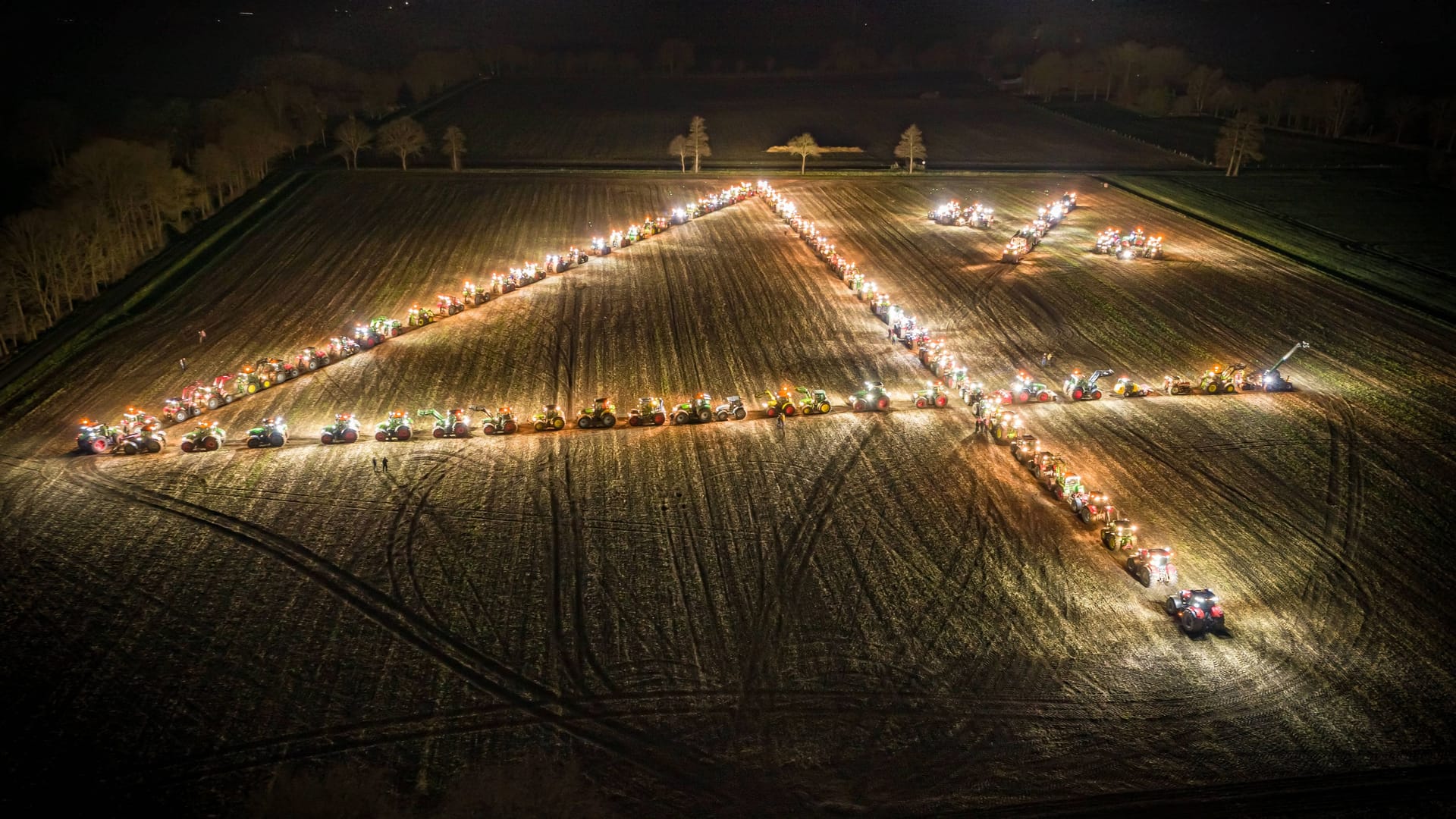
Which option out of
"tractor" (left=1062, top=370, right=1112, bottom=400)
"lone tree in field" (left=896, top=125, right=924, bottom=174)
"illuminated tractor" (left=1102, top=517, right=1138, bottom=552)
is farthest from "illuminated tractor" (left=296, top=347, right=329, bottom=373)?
"lone tree in field" (left=896, top=125, right=924, bottom=174)

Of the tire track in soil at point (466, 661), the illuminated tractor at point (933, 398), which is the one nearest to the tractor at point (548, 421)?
the tire track in soil at point (466, 661)

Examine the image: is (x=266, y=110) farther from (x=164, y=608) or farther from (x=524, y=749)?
(x=524, y=749)

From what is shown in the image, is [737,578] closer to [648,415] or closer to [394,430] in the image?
[648,415]

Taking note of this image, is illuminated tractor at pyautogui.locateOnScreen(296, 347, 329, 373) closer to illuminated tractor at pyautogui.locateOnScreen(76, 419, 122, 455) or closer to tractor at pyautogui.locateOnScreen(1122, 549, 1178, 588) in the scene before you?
illuminated tractor at pyautogui.locateOnScreen(76, 419, 122, 455)

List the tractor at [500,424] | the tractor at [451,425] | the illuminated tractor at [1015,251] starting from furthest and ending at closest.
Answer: the illuminated tractor at [1015,251] < the tractor at [500,424] < the tractor at [451,425]

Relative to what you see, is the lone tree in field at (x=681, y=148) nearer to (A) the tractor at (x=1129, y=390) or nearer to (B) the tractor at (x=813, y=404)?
(B) the tractor at (x=813, y=404)

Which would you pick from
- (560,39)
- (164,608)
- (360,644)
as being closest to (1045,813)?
(360,644)

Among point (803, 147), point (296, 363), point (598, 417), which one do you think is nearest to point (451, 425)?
point (598, 417)
